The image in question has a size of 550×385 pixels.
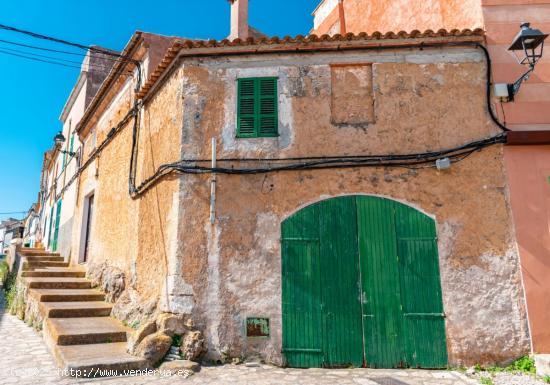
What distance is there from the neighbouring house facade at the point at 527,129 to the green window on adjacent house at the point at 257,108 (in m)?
3.72

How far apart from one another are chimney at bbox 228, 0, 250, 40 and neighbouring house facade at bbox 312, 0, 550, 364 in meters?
5.10

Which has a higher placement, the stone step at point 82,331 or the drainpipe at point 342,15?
the drainpipe at point 342,15

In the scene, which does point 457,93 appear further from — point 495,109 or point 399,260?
point 399,260

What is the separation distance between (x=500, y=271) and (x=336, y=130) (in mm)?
3390

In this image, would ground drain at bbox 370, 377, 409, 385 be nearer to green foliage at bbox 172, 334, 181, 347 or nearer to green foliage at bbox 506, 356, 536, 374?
green foliage at bbox 506, 356, 536, 374

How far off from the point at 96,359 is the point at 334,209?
13.7 feet

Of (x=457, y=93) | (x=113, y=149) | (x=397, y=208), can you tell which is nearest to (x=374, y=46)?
(x=457, y=93)

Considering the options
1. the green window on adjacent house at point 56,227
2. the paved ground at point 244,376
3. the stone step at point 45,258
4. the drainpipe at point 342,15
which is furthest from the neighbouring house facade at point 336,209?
the green window on adjacent house at point 56,227

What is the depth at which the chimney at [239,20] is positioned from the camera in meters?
10.5

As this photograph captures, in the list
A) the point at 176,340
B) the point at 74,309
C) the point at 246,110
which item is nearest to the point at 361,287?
the point at 176,340

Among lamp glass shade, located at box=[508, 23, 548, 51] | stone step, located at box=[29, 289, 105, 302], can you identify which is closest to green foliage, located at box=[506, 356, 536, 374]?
lamp glass shade, located at box=[508, 23, 548, 51]

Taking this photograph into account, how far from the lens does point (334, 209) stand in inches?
259

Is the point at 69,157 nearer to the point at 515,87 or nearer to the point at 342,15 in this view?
the point at 342,15

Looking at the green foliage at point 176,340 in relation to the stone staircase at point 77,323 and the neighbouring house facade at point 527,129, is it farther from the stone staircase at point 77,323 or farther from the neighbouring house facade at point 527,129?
the neighbouring house facade at point 527,129
